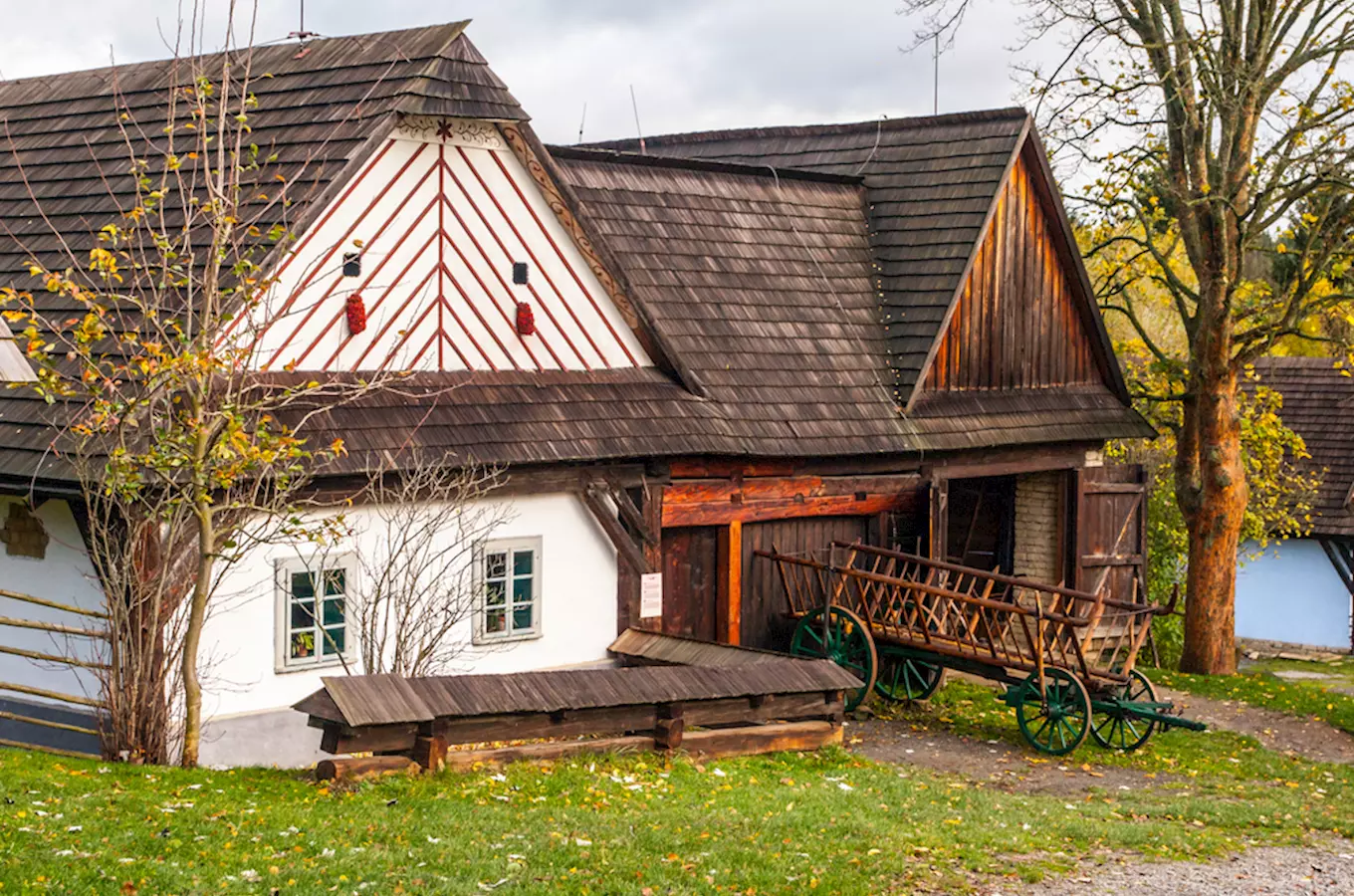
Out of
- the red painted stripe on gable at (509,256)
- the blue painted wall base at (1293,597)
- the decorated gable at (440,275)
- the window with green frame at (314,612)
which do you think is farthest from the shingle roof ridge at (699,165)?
the blue painted wall base at (1293,597)

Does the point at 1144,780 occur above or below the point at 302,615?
below

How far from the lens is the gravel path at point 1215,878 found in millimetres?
9570

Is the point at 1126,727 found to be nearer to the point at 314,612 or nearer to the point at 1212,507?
the point at 1212,507

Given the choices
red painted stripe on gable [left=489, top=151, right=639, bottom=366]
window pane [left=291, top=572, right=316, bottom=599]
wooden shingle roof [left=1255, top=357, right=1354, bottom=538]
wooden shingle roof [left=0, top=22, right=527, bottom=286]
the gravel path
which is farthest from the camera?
wooden shingle roof [left=1255, top=357, right=1354, bottom=538]

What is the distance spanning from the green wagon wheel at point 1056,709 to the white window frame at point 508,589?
173 inches

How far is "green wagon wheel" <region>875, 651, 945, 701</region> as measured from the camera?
1755cm

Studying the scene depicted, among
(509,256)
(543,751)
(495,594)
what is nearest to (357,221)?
(509,256)

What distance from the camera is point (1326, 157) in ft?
65.1

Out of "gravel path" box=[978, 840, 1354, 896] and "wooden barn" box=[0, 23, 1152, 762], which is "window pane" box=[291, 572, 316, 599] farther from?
"gravel path" box=[978, 840, 1354, 896]

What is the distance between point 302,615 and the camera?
13.5 metres

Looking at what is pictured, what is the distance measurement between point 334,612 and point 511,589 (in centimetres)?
176

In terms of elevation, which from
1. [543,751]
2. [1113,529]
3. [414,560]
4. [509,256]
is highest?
[509,256]

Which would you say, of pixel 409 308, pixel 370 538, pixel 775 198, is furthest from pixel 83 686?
pixel 775 198

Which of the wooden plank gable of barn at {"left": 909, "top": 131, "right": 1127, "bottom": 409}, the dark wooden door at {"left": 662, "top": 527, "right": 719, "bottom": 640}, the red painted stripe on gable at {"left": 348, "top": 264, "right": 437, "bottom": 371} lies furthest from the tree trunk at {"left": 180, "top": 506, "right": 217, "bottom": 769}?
the wooden plank gable of barn at {"left": 909, "top": 131, "right": 1127, "bottom": 409}
